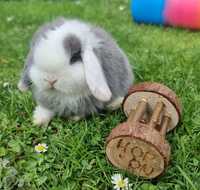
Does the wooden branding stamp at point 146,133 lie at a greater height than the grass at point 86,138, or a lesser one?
greater

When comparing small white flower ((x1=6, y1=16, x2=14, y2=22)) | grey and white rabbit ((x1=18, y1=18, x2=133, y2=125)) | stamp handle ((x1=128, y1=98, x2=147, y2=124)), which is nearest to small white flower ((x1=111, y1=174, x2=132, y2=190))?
stamp handle ((x1=128, y1=98, x2=147, y2=124))

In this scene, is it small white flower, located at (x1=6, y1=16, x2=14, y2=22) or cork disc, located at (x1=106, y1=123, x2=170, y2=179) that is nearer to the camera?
cork disc, located at (x1=106, y1=123, x2=170, y2=179)

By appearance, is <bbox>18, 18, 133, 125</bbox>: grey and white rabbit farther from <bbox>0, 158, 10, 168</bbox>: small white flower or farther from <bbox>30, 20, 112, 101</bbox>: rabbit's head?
<bbox>0, 158, 10, 168</bbox>: small white flower

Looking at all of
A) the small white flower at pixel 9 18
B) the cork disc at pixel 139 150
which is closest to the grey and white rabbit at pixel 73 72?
the cork disc at pixel 139 150

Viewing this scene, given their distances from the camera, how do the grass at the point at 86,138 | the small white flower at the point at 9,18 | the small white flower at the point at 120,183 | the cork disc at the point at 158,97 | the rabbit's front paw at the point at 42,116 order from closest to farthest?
the small white flower at the point at 120,183 < the grass at the point at 86,138 < the cork disc at the point at 158,97 < the rabbit's front paw at the point at 42,116 < the small white flower at the point at 9,18

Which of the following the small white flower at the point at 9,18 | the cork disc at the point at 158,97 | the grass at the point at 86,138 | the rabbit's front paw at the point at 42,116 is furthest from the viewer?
the small white flower at the point at 9,18

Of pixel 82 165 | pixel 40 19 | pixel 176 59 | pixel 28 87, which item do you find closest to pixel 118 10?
pixel 40 19

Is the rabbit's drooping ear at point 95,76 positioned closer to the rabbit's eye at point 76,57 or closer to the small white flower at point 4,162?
the rabbit's eye at point 76,57
